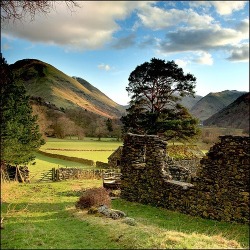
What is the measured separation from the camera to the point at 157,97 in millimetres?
47469

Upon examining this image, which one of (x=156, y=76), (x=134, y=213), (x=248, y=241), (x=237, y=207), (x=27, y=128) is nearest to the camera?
(x=248, y=241)

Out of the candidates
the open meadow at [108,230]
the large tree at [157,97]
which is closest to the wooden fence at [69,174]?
the large tree at [157,97]

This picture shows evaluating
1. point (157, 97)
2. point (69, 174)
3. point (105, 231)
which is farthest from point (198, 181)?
point (157, 97)

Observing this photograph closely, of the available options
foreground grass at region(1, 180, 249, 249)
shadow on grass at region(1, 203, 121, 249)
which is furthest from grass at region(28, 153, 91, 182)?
shadow on grass at region(1, 203, 121, 249)

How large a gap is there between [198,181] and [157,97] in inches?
1202

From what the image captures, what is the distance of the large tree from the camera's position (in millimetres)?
45906

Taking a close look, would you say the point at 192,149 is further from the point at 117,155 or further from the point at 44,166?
the point at 44,166

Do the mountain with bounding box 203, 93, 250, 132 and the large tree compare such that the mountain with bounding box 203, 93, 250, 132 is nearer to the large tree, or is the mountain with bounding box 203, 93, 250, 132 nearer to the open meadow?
the open meadow

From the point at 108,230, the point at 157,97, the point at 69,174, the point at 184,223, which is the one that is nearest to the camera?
the point at 108,230

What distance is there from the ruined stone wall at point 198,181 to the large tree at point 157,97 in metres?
24.1

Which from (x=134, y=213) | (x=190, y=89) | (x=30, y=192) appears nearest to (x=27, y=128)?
(x=30, y=192)

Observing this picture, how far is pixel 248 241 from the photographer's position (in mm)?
13547

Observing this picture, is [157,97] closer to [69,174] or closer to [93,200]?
[69,174]

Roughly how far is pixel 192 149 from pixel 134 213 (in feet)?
92.7
